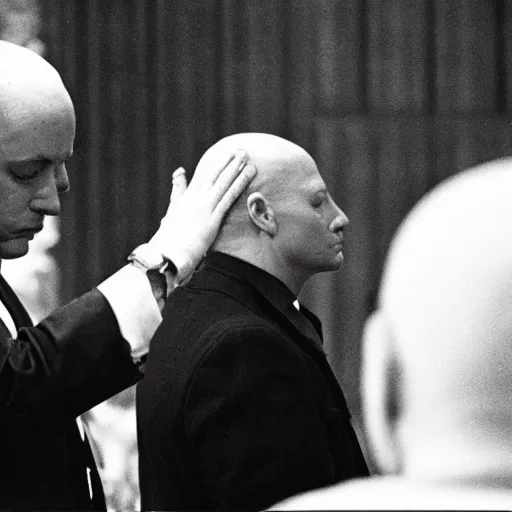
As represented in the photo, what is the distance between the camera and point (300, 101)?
11.2 ft

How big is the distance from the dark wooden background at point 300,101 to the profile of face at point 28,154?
6.40 ft

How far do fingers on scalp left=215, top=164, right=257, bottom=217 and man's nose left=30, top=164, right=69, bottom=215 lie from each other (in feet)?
0.69

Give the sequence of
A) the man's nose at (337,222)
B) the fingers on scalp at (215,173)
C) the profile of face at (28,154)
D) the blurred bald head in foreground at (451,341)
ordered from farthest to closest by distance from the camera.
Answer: the man's nose at (337,222) → the fingers on scalp at (215,173) → the profile of face at (28,154) → the blurred bald head in foreground at (451,341)

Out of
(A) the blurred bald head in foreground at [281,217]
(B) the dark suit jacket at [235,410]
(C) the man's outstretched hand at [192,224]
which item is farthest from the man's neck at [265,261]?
(C) the man's outstretched hand at [192,224]

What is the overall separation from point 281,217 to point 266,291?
8.9 inches

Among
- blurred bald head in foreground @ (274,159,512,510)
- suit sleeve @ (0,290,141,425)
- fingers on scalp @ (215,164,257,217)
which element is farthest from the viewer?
fingers on scalp @ (215,164,257,217)

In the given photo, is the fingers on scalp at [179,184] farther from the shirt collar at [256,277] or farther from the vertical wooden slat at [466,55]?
the vertical wooden slat at [466,55]

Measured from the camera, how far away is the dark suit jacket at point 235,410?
5.21 ft

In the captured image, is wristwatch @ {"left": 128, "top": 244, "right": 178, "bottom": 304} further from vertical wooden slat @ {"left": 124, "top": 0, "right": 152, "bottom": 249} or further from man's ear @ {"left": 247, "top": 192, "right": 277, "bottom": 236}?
vertical wooden slat @ {"left": 124, "top": 0, "right": 152, "bottom": 249}

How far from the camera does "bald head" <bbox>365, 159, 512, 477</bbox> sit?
672 mm

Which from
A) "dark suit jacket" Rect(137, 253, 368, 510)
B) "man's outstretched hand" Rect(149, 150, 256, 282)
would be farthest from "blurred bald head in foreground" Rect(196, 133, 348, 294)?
"man's outstretched hand" Rect(149, 150, 256, 282)

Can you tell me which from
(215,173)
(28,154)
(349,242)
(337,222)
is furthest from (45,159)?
(349,242)

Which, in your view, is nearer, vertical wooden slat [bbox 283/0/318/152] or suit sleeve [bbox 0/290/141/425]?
suit sleeve [bbox 0/290/141/425]

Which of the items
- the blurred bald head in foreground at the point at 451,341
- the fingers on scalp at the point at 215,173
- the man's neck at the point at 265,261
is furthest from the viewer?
the man's neck at the point at 265,261
